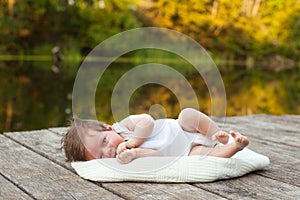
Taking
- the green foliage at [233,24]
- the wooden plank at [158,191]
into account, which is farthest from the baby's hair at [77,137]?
the green foliage at [233,24]

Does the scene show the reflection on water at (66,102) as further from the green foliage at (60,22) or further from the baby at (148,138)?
the green foliage at (60,22)

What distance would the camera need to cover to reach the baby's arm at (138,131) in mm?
1933

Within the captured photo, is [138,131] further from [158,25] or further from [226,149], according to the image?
[158,25]

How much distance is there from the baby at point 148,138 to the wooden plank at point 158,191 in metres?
0.18

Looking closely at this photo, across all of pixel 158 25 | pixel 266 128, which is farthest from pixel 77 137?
pixel 158 25

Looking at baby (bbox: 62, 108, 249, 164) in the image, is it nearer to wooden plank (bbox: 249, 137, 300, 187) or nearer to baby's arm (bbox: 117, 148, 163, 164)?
baby's arm (bbox: 117, 148, 163, 164)

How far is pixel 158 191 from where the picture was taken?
1694mm

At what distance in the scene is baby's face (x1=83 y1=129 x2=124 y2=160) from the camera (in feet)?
6.49

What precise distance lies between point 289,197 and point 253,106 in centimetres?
479

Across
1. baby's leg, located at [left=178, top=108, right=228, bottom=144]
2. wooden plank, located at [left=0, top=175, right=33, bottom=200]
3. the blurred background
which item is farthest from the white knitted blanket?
the blurred background

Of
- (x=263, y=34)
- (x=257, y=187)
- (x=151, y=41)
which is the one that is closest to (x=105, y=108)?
(x=257, y=187)

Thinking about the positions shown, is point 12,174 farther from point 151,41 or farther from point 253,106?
point 151,41

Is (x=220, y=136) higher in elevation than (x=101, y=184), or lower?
higher

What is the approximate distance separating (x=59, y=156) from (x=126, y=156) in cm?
45
